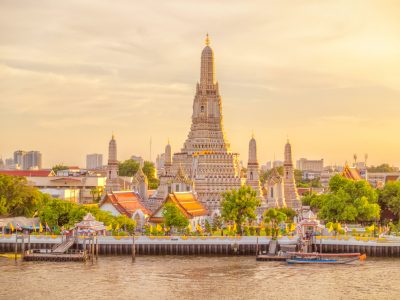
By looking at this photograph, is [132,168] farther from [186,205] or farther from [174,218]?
[174,218]

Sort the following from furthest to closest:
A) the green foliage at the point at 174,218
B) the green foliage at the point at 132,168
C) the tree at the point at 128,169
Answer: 1. the tree at the point at 128,169
2. the green foliage at the point at 132,168
3. the green foliage at the point at 174,218

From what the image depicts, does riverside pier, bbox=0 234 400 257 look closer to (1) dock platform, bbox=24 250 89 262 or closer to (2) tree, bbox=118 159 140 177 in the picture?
(1) dock platform, bbox=24 250 89 262

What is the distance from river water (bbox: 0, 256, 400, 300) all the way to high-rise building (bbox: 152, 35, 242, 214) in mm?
37838

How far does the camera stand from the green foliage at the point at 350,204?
281ft

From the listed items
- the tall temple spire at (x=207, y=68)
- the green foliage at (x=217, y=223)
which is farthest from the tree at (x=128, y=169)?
the green foliage at (x=217, y=223)

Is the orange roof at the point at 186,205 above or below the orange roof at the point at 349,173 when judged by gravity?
below

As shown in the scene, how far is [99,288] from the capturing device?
5662 cm

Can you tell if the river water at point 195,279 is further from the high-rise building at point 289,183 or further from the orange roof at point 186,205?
the high-rise building at point 289,183

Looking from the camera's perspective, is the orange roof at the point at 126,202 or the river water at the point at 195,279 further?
the orange roof at the point at 126,202

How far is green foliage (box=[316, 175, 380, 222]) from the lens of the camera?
8556 cm

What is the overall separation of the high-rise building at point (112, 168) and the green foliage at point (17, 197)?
20147mm

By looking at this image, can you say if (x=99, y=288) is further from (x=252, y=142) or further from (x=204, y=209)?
(x=252, y=142)

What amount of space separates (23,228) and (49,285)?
27457 mm

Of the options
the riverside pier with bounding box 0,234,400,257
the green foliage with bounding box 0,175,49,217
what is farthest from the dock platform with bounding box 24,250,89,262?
the green foliage with bounding box 0,175,49,217
